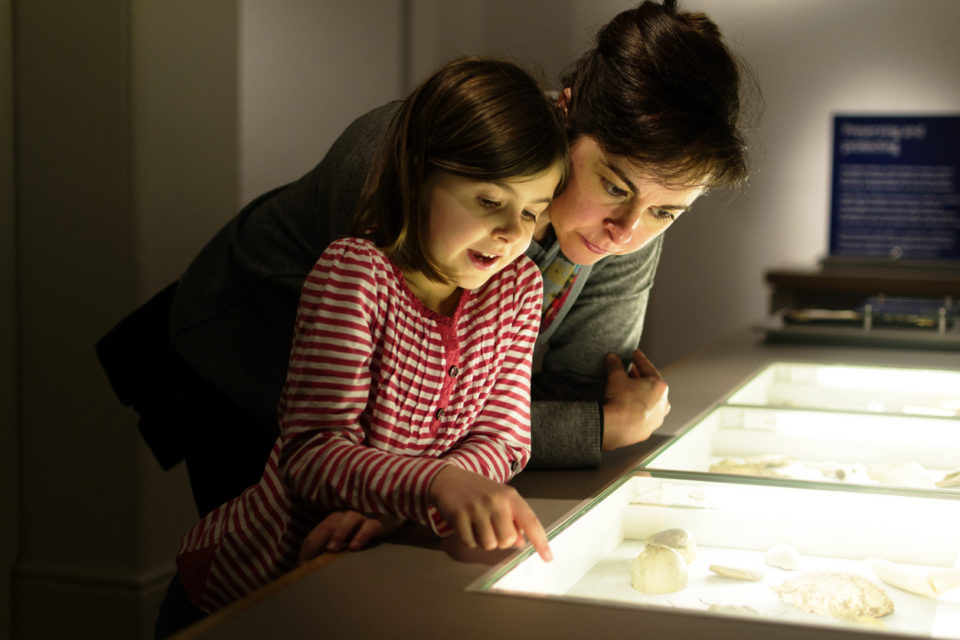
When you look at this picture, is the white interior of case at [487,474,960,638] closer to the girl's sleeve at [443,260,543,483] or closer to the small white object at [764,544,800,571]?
the small white object at [764,544,800,571]

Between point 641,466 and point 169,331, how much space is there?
84 centimetres

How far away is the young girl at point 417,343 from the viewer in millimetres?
1130

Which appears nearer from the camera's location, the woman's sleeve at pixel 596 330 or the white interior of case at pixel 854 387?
the woman's sleeve at pixel 596 330

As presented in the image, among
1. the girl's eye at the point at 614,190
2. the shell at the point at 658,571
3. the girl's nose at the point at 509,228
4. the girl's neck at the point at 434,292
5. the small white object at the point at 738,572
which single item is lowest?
the small white object at the point at 738,572

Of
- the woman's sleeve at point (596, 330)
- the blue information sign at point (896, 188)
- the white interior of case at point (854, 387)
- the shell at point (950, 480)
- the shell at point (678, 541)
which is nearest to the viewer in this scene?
the shell at point (678, 541)

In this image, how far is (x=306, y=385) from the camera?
1143 mm

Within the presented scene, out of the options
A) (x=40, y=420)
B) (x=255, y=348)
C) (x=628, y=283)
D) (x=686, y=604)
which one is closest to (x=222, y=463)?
(x=255, y=348)

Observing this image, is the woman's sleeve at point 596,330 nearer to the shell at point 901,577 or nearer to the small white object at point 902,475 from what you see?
the small white object at point 902,475

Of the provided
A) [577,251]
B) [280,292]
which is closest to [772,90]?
[577,251]

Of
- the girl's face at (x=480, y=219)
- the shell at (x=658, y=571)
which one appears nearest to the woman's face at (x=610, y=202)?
the girl's face at (x=480, y=219)

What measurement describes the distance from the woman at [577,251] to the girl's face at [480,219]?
0.83ft

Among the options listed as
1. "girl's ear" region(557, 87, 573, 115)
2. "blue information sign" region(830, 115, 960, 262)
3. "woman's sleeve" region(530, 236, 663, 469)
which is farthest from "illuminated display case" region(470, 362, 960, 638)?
"blue information sign" region(830, 115, 960, 262)

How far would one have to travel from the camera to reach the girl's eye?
1.44m

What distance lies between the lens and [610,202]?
1.45 metres
